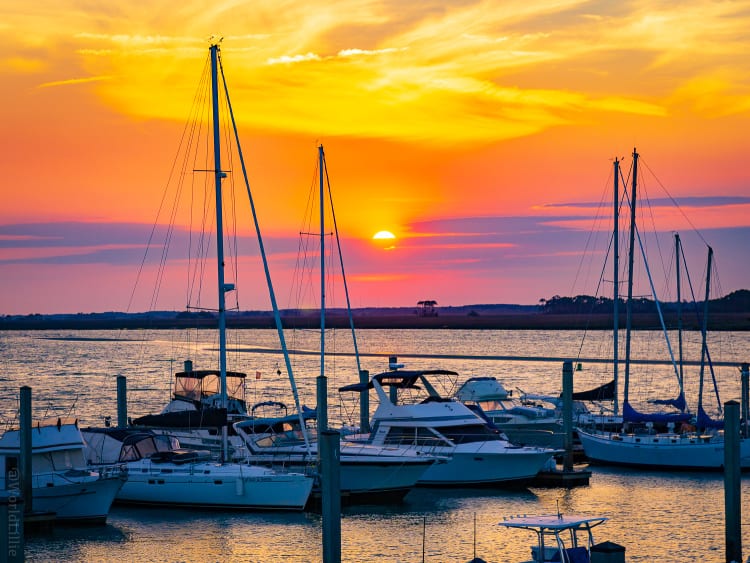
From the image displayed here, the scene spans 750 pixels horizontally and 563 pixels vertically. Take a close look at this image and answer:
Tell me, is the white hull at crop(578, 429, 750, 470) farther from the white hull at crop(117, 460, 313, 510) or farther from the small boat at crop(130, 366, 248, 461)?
the white hull at crop(117, 460, 313, 510)

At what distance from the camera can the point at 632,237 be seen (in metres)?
51.4

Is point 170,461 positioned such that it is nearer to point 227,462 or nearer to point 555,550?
point 227,462

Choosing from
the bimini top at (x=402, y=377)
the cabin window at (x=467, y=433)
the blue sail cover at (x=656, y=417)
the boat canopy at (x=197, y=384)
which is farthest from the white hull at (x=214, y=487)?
the blue sail cover at (x=656, y=417)

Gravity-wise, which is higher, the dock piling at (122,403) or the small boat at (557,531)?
the dock piling at (122,403)

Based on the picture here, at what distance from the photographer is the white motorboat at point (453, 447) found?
36031 mm

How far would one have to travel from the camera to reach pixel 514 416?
47531mm

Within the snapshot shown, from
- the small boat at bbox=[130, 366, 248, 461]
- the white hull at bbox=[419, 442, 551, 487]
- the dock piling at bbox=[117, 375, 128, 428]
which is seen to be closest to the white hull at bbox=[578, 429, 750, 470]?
the white hull at bbox=[419, 442, 551, 487]

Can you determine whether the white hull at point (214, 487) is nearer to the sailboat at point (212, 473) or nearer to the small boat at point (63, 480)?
the sailboat at point (212, 473)

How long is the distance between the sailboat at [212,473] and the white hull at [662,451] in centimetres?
1464

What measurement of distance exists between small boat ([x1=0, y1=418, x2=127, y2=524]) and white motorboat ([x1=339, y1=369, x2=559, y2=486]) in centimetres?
889

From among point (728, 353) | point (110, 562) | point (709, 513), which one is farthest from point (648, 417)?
point (728, 353)

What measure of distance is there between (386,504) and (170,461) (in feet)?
20.4

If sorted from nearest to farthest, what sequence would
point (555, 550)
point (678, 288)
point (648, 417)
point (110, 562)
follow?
point (555, 550)
point (110, 562)
point (648, 417)
point (678, 288)

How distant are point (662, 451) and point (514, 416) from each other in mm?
7571
